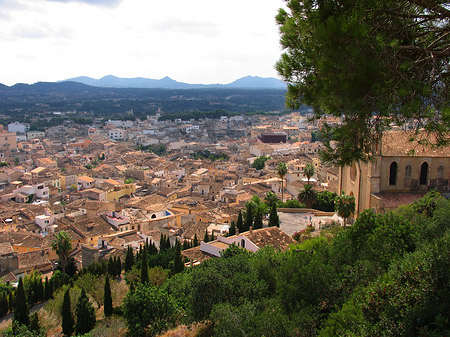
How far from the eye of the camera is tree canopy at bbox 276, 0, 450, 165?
6.84m

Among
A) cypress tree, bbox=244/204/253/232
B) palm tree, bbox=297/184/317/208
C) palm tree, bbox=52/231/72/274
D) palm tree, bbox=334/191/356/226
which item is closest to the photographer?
palm tree, bbox=334/191/356/226

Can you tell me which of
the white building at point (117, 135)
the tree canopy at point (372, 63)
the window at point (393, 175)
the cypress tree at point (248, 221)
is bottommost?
the white building at point (117, 135)

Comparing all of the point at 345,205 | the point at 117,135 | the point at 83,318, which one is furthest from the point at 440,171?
the point at 117,135

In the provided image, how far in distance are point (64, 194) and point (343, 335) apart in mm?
49024

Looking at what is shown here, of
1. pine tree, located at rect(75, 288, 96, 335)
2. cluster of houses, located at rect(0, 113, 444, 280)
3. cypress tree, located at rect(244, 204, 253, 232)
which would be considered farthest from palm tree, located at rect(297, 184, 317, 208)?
pine tree, located at rect(75, 288, 96, 335)

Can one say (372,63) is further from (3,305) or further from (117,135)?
(117,135)

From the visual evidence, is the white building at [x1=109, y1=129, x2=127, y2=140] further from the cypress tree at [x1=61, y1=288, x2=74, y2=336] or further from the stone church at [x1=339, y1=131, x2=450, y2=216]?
the cypress tree at [x1=61, y1=288, x2=74, y2=336]

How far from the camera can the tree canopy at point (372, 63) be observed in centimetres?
684

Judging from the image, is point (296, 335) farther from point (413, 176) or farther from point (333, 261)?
point (413, 176)

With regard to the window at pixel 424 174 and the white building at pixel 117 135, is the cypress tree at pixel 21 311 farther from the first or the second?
the white building at pixel 117 135

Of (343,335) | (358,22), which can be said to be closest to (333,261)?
(343,335)

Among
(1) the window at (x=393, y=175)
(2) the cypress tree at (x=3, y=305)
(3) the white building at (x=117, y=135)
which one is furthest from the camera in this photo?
(3) the white building at (x=117, y=135)

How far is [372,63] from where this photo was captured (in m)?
6.86

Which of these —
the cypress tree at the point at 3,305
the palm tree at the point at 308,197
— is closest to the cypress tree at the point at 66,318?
the cypress tree at the point at 3,305
